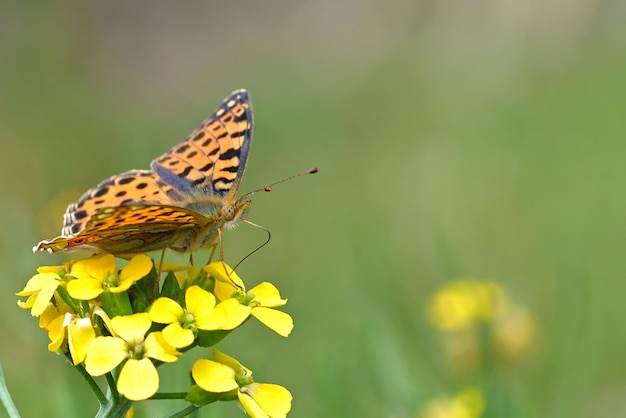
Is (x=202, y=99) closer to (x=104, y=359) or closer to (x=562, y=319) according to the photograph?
(x=562, y=319)

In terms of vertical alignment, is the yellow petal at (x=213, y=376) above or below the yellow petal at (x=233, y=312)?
below

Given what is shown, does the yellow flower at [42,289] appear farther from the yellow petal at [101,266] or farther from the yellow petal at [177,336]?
the yellow petal at [177,336]

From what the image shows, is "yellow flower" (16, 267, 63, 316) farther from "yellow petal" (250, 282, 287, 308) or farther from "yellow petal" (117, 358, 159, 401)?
"yellow petal" (250, 282, 287, 308)

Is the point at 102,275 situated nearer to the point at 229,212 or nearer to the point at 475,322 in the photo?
the point at 229,212

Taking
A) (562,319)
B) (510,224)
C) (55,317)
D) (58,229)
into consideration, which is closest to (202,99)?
(510,224)

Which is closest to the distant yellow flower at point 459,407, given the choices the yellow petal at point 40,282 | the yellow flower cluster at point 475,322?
the yellow flower cluster at point 475,322

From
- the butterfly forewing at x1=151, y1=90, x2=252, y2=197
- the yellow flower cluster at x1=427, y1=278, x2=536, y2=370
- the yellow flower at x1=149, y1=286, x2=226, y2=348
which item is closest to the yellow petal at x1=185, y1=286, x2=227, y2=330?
the yellow flower at x1=149, y1=286, x2=226, y2=348

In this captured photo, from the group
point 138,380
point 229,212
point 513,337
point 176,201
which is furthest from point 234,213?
point 513,337
